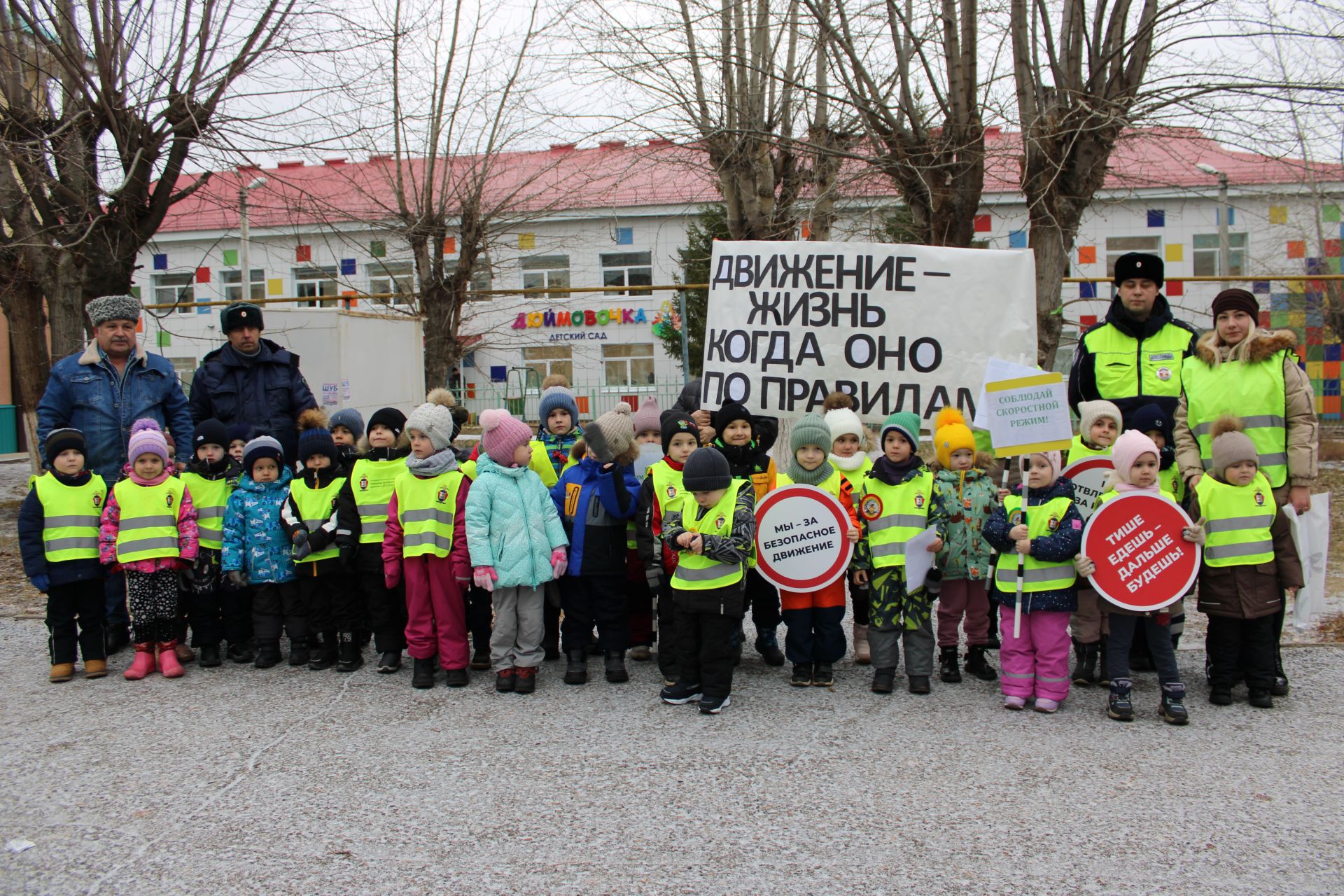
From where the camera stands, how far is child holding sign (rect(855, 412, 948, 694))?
5.39 meters

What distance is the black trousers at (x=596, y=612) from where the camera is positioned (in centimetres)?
578

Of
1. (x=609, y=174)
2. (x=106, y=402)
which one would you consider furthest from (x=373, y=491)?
(x=609, y=174)

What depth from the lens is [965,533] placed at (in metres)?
5.52

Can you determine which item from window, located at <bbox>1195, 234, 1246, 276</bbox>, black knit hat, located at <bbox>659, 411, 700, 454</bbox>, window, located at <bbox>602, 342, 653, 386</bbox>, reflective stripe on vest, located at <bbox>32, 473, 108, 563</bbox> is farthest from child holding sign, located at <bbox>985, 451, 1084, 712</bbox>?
window, located at <bbox>1195, 234, 1246, 276</bbox>

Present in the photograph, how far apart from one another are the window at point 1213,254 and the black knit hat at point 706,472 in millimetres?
25686

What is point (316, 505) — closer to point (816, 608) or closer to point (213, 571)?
point (213, 571)

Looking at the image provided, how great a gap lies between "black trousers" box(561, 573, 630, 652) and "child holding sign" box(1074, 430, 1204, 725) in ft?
7.84

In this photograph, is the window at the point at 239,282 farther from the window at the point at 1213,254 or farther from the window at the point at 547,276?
the window at the point at 1213,254

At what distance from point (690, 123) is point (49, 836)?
8.75 meters

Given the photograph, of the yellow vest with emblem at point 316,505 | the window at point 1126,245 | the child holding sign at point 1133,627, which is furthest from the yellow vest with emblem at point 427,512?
the window at point 1126,245

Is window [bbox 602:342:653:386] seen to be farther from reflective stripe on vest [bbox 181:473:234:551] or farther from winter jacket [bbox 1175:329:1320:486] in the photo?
winter jacket [bbox 1175:329:1320:486]

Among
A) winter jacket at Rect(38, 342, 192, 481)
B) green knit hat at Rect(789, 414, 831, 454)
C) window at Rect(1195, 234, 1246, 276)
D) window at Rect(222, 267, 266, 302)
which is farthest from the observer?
window at Rect(222, 267, 266, 302)

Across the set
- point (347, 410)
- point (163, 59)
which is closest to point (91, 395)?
point (347, 410)

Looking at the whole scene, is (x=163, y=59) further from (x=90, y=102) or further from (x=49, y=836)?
(x=49, y=836)
